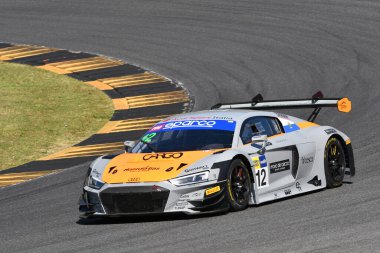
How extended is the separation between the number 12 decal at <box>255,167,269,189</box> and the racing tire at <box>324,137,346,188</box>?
4.07 ft

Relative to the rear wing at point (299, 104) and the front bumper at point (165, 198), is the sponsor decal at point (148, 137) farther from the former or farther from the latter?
the rear wing at point (299, 104)

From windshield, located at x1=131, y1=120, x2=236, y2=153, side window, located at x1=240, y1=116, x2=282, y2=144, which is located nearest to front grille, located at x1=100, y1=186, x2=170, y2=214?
windshield, located at x1=131, y1=120, x2=236, y2=153

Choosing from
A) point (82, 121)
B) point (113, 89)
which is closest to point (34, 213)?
point (82, 121)

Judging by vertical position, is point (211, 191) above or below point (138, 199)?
above

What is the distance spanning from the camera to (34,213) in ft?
45.1

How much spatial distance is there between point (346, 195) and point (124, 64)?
13.1m

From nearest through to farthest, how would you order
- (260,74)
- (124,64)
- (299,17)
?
1. (260,74)
2. (124,64)
3. (299,17)

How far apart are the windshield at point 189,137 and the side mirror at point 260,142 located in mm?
300

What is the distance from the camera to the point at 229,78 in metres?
23.4

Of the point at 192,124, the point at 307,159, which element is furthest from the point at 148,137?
the point at 307,159

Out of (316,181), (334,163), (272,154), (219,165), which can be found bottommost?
(316,181)

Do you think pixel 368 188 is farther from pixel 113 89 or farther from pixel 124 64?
pixel 124 64

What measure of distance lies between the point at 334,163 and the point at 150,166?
9.58ft

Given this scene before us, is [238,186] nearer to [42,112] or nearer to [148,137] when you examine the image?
[148,137]
